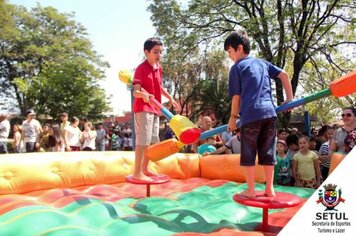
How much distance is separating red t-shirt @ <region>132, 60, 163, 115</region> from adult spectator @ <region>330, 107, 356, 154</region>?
2.38 m

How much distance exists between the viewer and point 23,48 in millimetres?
27312

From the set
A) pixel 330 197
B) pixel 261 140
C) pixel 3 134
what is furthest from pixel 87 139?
pixel 330 197

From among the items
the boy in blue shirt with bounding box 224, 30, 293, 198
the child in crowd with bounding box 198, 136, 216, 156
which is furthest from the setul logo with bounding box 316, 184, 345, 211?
the child in crowd with bounding box 198, 136, 216, 156

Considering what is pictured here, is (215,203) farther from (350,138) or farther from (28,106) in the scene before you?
(28,106)

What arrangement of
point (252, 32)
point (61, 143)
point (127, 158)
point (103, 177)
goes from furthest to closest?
1. point (252, 32)
2. point (61, 143)
3. point (127, 158)
4. point (103, 177)

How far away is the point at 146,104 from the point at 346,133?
268 centimetres

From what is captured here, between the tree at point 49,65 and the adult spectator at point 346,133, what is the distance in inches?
849

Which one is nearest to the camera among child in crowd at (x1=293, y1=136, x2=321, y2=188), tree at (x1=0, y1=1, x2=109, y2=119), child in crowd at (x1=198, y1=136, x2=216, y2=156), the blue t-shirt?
the blue t-shirt

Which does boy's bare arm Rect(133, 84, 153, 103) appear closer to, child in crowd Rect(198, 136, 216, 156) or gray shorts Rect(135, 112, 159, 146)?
gray shorts Rect(135, 112, 159, 146)

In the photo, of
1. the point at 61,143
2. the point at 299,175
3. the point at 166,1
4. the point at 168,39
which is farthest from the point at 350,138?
the point at 166,1

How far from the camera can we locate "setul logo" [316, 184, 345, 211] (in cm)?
220

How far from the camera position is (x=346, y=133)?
15.3 feet

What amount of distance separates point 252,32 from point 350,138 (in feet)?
30.3

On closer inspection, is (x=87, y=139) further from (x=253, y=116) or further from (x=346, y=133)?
(x=253, y=116)
